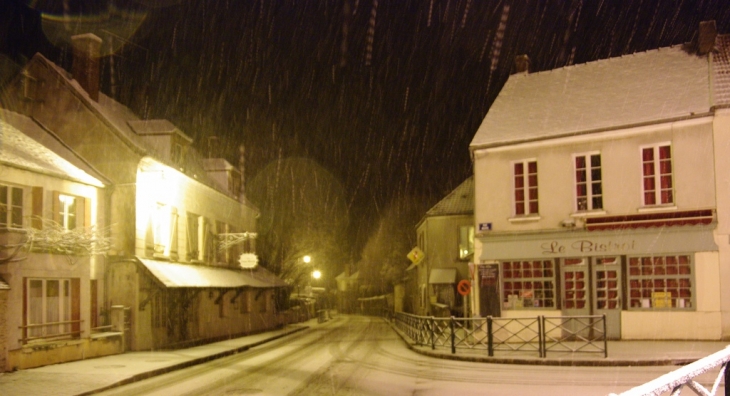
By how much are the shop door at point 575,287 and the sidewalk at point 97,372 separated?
11.2 meters

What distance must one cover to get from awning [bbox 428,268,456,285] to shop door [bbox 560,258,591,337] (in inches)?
622

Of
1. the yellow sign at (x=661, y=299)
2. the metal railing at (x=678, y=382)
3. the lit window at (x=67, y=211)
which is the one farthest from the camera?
the yellow sign at (x=661, y=299)

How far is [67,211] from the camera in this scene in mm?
20578

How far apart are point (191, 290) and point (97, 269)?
15.8ft

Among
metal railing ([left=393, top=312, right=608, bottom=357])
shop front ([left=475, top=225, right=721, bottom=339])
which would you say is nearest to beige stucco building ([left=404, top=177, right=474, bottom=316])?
shop front ([left=475, top=225, right=721, bottom=339])

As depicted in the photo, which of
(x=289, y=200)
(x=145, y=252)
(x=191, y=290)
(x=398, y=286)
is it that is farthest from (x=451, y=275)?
(x=398, y=286)

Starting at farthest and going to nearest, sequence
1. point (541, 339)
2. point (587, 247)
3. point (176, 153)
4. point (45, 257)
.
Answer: point (176, 153), point (587, 247), point (45, 257), point (541, 339)

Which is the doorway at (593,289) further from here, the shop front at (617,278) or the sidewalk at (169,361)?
the sidewalk at (169,361)

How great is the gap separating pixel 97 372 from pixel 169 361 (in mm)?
2965

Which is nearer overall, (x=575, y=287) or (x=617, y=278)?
(x=617, y=278)

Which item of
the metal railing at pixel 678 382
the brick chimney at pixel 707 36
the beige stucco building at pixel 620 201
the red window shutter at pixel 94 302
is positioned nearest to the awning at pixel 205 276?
the red window shutter at pixel 94 302

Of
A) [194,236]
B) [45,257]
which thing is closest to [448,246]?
[194,236]

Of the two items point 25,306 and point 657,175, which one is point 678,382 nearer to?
point 25,306

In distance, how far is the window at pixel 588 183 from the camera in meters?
22.7
